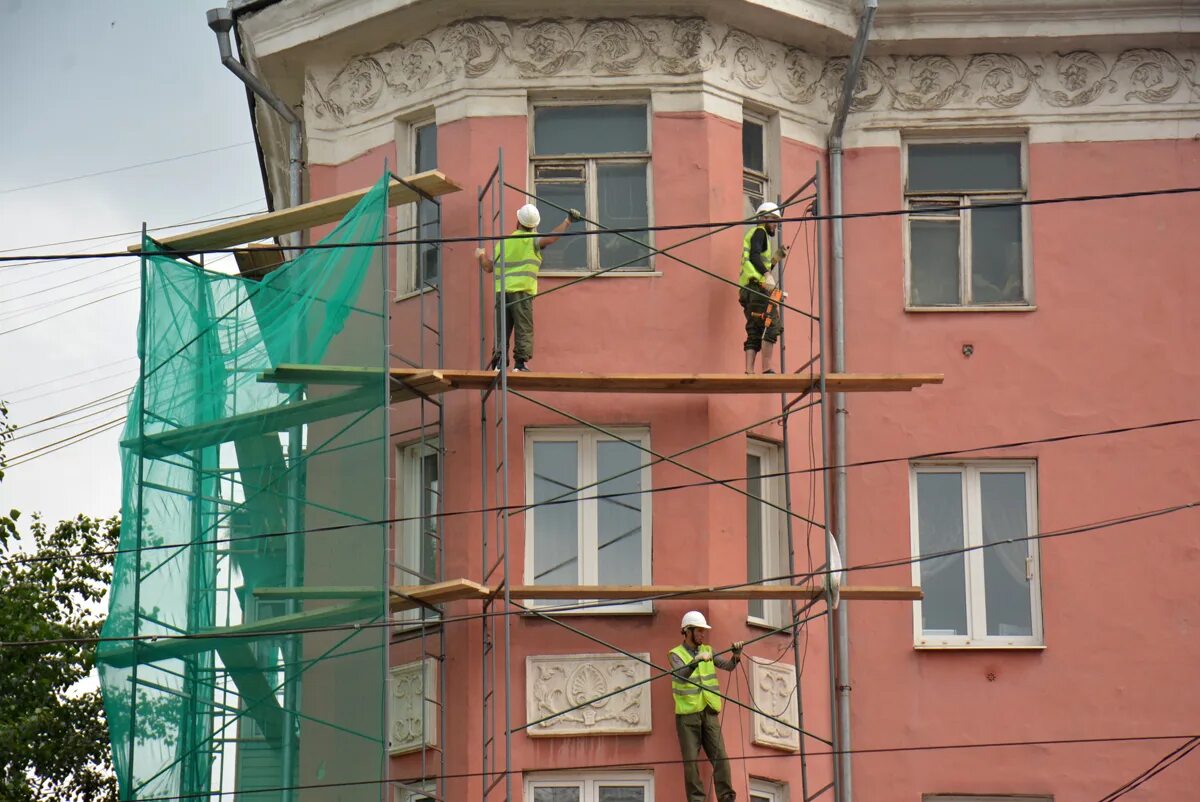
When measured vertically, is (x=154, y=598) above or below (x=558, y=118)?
below

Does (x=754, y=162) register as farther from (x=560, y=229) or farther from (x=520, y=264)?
(x=520, y=264)

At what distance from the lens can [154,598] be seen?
2103cm

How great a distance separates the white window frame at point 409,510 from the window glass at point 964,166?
6027 mm

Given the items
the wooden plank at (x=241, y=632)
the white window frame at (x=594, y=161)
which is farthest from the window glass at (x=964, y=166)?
the wooden plank at (x=241, y=632)

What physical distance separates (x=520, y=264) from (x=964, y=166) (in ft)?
17.4

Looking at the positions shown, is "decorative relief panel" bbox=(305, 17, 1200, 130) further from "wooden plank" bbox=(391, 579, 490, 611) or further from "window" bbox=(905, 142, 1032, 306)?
"wooden plank" bbox=(391, 579, 490, 611)

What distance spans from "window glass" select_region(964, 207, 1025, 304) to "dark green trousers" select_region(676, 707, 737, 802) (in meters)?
5.71

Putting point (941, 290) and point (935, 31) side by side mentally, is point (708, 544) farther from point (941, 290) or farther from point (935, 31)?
point (935, 31)

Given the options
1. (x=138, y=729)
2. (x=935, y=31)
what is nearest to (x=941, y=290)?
(x=935, y=31)

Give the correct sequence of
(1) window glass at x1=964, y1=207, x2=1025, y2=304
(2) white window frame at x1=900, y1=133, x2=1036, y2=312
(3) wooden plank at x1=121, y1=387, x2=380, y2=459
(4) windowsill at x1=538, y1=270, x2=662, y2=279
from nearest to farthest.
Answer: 1. (3) wooden plank at x1=121, y1=387, x2=380, y2=459
2. (4) windowsill at x1=538, y1=270, x2=662, y2=279
3. (2) white window frame at x1=900, y1=133, x2=1036, y2=312
4. (1) window glass at x1=964, y1=207, x2=1025, y2=304

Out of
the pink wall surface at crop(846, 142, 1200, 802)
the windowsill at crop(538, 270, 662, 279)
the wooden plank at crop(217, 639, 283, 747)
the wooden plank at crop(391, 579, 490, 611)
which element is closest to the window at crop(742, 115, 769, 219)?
the pink wall surface at crop(846, 142, 1200, 802)

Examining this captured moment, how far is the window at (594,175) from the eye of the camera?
22.7m

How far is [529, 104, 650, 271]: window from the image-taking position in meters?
22.7

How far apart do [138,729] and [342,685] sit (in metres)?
1.90
